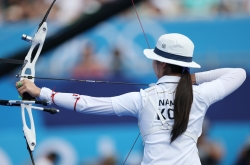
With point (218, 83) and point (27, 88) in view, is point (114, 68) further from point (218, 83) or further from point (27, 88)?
point (27, 88)

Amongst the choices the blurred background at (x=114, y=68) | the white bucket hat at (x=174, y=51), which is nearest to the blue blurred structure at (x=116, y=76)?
the blurred background at (x=114, y=68)

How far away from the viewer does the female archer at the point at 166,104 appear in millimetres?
3682

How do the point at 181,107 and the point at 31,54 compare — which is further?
the point at 31,54

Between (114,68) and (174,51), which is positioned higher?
(114,68)

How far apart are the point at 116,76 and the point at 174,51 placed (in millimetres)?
3960

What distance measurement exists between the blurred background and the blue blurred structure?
0.04ft

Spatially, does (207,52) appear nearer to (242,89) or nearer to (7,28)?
(242,89)

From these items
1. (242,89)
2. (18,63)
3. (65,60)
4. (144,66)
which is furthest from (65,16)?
(18,63)

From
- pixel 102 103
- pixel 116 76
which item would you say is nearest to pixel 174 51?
pixel 102 103

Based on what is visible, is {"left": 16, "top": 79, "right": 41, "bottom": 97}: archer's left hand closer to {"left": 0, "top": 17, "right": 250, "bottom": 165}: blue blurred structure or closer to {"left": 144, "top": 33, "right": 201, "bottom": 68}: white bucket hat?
{"left": 144, "top": 33, "right": 201, "bottom": 68}: white bucket hat

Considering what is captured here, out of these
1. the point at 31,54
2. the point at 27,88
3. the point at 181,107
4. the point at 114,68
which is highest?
the point at 31,54

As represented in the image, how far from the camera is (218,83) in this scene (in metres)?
3.84

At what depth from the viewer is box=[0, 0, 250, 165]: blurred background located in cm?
764

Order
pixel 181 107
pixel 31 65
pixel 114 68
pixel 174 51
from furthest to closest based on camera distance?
1. pixel 114 68
2. pixel 31 65
3. pixel 174 51
4. pixel 181 107
